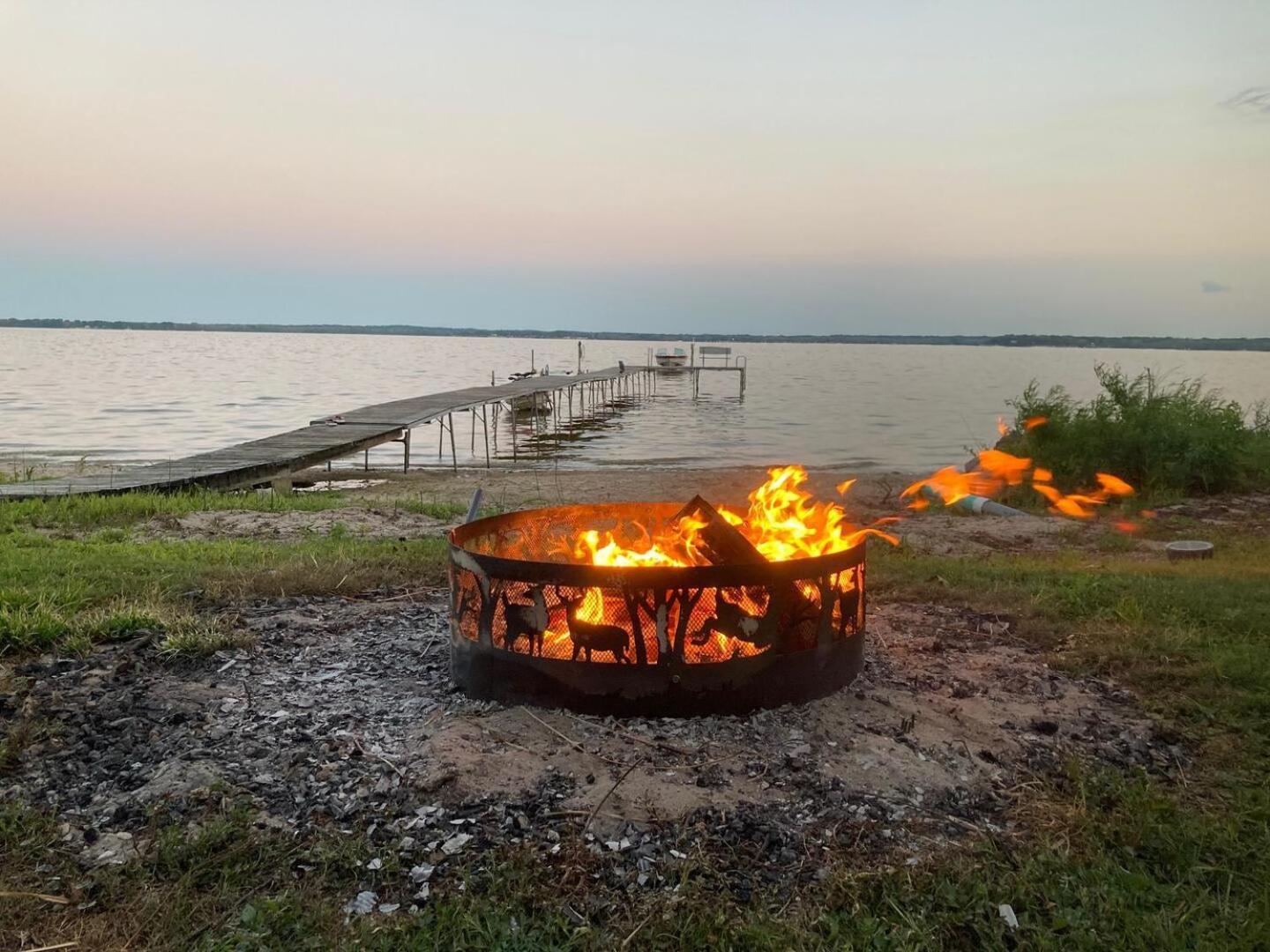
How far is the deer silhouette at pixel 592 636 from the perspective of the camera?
420cm

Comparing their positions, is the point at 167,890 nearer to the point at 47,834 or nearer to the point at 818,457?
the point at 47,834

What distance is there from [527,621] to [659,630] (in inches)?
24.3

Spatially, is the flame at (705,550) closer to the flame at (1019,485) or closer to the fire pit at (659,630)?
the fire pit at (659,630)

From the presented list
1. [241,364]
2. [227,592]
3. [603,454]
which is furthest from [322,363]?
[227,592]

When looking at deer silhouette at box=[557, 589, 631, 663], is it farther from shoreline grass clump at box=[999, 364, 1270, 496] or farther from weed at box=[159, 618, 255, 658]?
shoreline grass clump at box=[999, 364, 1270, 496]

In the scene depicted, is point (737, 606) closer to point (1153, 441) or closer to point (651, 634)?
point (651, 634)

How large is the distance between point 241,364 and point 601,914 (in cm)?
9400

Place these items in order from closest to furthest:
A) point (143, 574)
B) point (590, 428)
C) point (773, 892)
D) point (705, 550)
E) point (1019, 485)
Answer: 1. point (773, 892)
2. point (705, 550)
3. point (143, 574)
4. point (1019, 485)
5. point (590, 428)

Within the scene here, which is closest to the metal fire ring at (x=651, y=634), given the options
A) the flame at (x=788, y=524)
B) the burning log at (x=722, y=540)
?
the burning log at (x=722, y=540)

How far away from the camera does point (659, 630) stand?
4176mm

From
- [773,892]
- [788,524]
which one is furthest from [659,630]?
[788,524]

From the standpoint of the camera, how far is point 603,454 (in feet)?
96.3

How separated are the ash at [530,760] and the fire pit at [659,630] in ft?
0.38

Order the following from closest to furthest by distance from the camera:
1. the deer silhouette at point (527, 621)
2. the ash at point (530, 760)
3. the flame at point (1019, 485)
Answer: the ash at point (530, 760)
the deer silhouette at point (527, 621)
the flame at point (1019, 485)
